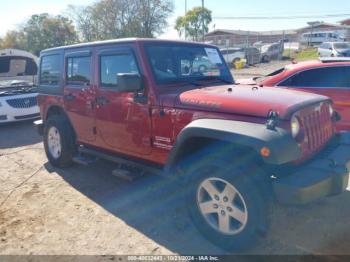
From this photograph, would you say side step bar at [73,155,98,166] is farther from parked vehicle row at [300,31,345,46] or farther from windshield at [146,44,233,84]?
parked vehicle row at [300,31,345,46]

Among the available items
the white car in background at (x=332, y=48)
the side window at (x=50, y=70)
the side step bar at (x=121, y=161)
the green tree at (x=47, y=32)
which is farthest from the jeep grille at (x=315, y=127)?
the green tree at (x=47, y=32)

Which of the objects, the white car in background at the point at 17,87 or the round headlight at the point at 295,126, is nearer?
the round headlight at the point at 295,126

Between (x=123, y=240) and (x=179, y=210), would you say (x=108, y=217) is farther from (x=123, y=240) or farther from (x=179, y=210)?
(x=179, y=210)

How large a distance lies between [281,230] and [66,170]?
352cm

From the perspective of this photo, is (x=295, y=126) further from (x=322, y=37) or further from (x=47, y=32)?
(x=47, y=32)

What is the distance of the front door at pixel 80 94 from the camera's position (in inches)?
181

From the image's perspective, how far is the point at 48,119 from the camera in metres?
5.59

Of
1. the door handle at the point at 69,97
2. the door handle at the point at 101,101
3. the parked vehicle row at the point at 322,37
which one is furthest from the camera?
the parked vehicle row at the point at 322,37

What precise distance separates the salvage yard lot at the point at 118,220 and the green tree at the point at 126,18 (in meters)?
45.9

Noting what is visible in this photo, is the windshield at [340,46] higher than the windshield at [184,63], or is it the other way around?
the windshield at [340,46]

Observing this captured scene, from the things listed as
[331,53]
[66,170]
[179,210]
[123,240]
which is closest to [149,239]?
[123,240]

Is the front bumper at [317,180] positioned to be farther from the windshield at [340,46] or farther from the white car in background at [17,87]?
the windshield at [340,46]

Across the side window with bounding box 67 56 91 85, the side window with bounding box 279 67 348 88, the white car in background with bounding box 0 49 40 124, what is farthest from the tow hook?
the white car in background with bounding box 0 49 40 124

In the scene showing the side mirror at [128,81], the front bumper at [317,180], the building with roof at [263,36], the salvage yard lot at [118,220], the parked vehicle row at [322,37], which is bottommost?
the salvage yard lot at [118,220]
